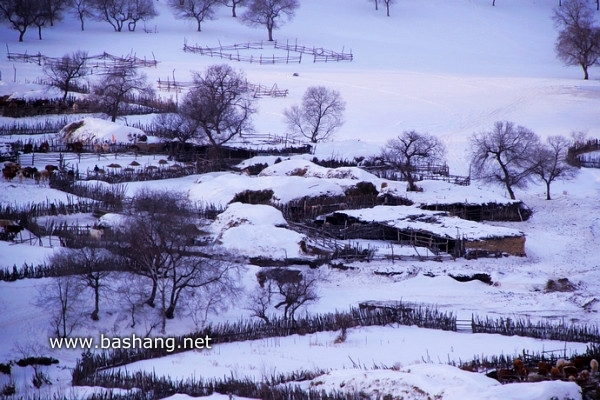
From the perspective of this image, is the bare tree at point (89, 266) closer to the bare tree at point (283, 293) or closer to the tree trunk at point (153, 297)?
the tree trunk at point (153, 297)

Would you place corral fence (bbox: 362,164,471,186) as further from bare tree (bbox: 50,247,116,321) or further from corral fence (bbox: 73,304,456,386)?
bare tree (bbox: 50,247,116,321)

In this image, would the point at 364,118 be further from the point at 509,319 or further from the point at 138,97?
the point at 509,319

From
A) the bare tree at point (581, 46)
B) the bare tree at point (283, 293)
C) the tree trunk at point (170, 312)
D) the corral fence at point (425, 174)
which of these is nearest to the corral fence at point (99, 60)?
the corral fence at point (425, 174)

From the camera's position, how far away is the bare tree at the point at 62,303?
848 inches

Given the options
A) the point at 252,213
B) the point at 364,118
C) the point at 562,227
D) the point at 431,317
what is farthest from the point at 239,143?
the point at 431,317

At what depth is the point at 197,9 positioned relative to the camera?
82.9m

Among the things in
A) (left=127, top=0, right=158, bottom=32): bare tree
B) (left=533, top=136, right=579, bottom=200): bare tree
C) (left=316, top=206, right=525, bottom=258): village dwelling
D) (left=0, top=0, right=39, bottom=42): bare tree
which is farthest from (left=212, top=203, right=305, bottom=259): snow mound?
(left=127, top=0, right=158, bottom=32): bare tree

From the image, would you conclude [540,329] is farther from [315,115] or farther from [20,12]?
[20,12]

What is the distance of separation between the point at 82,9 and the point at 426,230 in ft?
202

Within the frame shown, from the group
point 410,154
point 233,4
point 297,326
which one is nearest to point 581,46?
point 410,154

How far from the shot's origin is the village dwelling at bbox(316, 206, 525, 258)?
30.3 m

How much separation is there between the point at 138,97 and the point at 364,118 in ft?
55.2

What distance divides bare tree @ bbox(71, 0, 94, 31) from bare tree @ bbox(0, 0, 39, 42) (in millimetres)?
7685

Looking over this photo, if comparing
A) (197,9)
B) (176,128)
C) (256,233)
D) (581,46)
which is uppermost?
(197,9)
